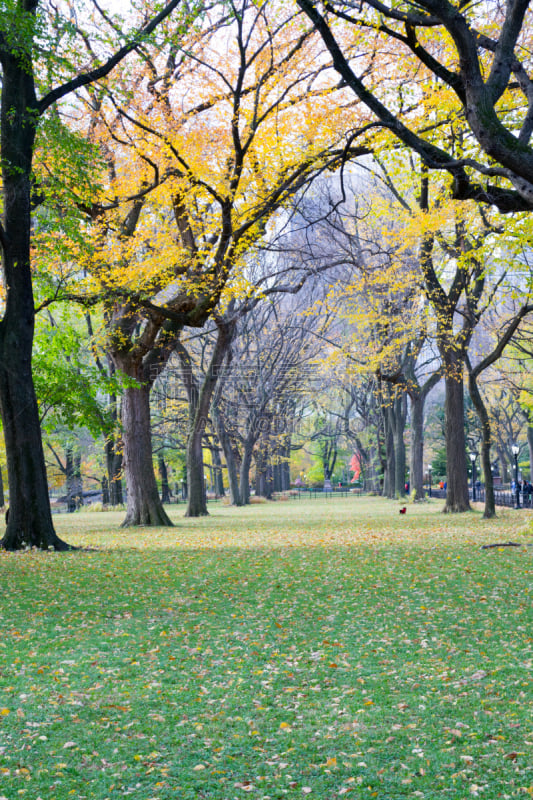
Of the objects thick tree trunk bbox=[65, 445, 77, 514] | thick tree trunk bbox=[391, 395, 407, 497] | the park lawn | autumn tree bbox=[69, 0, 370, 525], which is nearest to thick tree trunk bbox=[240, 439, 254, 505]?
thick tree trunk bbox=[391, 395, 407, 497]

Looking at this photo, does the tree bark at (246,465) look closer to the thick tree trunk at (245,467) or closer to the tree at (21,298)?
the thick tree trunk at (245,467)

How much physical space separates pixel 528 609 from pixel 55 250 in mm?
10235

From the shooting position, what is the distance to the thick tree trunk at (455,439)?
21.2 meters

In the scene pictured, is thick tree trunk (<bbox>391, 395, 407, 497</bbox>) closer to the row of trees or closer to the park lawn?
the row of trees

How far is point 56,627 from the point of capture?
718 centimetres

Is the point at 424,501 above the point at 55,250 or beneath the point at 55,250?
beneath

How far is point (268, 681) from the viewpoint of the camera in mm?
5387

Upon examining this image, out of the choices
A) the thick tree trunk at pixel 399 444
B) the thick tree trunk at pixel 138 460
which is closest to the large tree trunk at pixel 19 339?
the thick tree trunk at pixel 138 460

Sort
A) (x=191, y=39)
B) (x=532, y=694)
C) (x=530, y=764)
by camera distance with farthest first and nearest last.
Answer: (x=191, y=39), (x=532, y=694), (x=530, y=764)

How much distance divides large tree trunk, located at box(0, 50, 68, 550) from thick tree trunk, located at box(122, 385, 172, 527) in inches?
274

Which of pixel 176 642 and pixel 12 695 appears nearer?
pixel 12 695

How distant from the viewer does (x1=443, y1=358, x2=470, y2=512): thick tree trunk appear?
69.5ft

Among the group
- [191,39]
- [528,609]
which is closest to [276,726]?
[528,609]

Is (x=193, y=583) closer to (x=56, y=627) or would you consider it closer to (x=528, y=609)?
(x=56, y=627)
